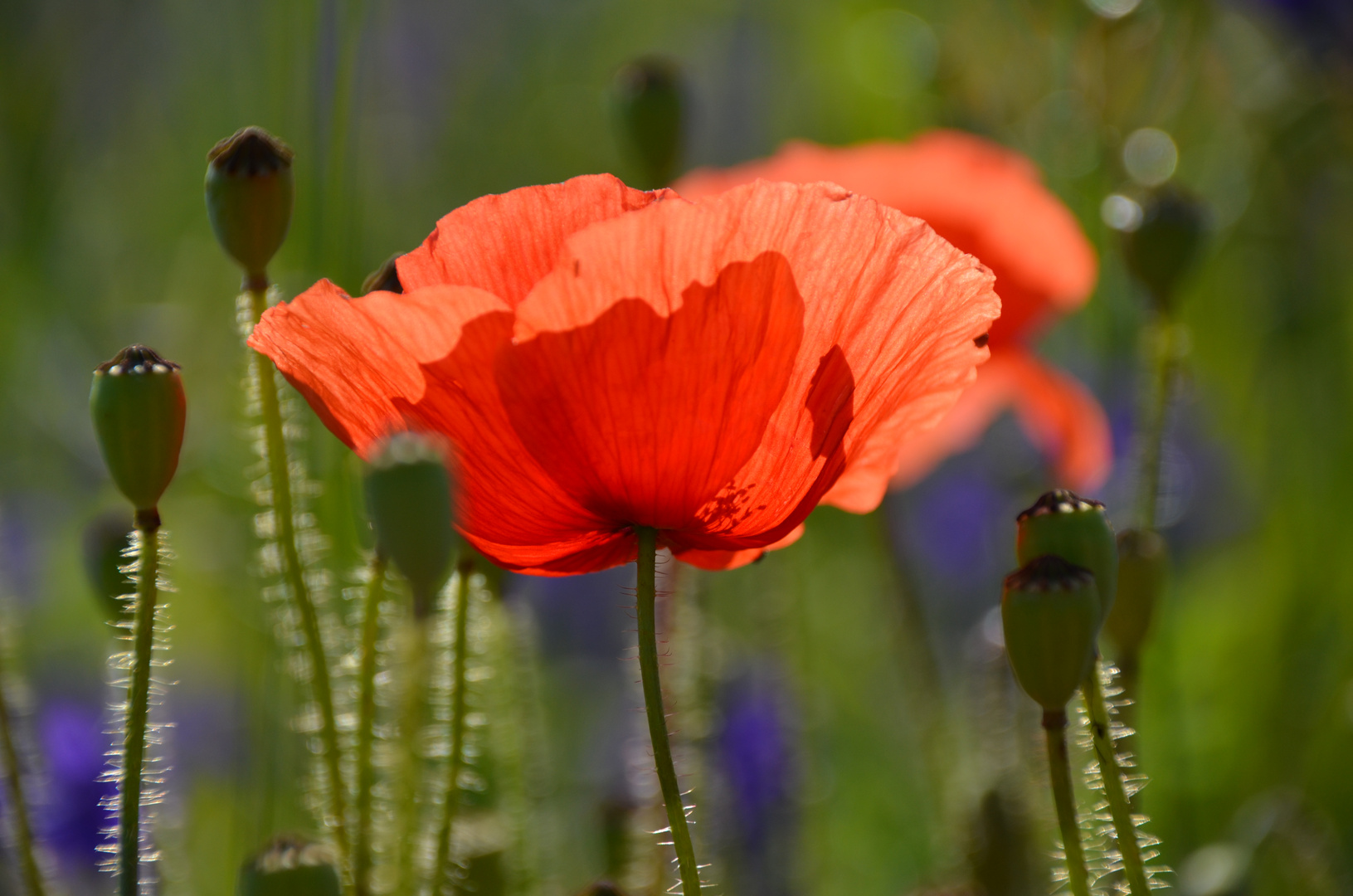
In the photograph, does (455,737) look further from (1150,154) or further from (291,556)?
(1150,154)

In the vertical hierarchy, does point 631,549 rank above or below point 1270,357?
below

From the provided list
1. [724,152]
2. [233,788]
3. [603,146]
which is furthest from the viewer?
[724,152]

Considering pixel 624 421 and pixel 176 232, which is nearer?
pixel 624 421

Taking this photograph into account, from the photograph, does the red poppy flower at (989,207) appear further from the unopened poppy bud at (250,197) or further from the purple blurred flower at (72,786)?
the purple blurred flower at (72,786)

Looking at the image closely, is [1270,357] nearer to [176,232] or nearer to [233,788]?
[233,788]

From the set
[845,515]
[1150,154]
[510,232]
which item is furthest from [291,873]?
[845,515]

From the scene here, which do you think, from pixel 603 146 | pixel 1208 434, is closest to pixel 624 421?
pixel 1208 434
